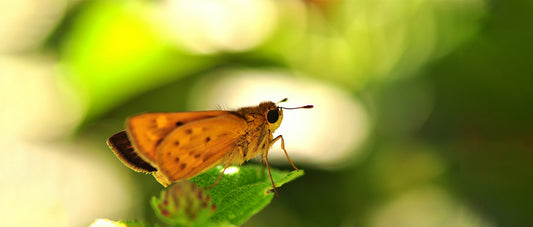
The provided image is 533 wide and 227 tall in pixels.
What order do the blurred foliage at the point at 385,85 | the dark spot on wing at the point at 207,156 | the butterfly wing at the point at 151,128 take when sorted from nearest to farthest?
the butterfly wing at the point at 151,128 → the dark spot on wing at the point at 207,156 → the blurred foliage at the point at 385,85

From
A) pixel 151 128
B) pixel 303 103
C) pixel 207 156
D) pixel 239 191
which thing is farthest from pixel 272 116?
pixel 303 103

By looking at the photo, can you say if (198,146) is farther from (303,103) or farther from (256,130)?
(303,103)

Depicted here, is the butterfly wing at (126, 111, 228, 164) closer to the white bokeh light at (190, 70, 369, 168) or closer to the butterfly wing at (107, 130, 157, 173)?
the butterfly wing at (107, 130, 157, 173)

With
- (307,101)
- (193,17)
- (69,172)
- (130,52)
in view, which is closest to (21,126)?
(69,172)

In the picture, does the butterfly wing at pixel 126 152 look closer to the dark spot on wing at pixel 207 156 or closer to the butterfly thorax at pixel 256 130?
the dark spot on wing at pixel 207 156

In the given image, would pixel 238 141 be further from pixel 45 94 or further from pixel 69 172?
pixel 45 94

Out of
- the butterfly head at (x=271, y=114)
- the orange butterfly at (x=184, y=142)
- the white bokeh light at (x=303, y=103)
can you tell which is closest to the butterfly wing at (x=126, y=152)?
the orange butterfly at (x=184, y=142)
